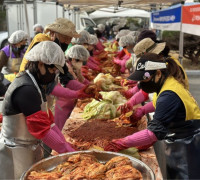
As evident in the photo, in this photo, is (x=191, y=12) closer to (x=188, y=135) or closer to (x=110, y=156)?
(x=188, y=135)

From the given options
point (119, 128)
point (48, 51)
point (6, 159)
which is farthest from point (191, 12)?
point (6, 159)

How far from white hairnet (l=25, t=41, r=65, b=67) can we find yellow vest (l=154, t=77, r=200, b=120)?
0.88 m

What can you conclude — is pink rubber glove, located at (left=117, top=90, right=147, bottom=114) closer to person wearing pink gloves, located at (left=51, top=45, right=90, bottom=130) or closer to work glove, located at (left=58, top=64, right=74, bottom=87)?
person wearing pink gloves, located at (left=51, top=45, right=90, bottom=130)

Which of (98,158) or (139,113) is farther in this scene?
(139,113)

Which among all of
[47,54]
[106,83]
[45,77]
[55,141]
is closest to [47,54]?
[47,54]

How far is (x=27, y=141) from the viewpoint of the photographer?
2543mm

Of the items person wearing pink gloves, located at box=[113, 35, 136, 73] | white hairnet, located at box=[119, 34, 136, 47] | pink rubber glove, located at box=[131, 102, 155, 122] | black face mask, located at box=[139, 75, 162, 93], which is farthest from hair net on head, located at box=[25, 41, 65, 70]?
white hairnet, located at box=[119, 34, 136, 47]

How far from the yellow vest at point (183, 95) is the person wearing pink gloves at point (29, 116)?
2.92 feet

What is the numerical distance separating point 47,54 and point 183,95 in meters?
1.13

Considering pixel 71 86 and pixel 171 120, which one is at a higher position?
pixel 171 120

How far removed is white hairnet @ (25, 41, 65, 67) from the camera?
239cm

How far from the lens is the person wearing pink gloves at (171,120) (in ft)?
8.06

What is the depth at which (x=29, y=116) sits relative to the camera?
2.37m

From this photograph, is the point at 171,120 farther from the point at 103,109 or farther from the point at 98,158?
the point at 103,109
